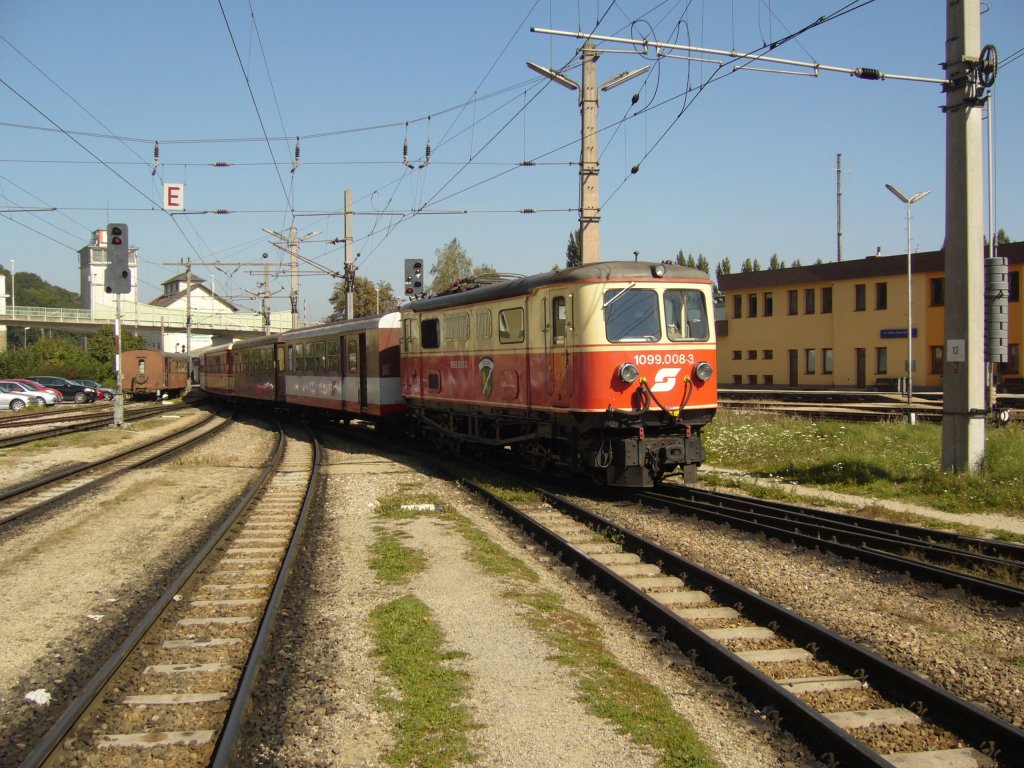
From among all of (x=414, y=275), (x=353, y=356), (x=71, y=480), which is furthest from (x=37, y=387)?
(x=71, y=480)

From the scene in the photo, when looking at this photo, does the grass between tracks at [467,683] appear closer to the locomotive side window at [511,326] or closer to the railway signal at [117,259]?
the locomotive side window at [511,326]

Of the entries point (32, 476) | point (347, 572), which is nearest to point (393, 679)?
point (347, 572)

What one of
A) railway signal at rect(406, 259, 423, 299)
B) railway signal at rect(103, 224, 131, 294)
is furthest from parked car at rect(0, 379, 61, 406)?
railway signal at rect(406, 259, 423, 299)

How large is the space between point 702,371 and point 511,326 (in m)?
2.99

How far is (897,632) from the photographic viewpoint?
20.1ft

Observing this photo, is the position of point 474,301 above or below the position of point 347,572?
above

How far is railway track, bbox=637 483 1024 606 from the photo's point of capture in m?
7.28

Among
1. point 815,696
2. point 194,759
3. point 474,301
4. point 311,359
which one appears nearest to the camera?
point 194,759

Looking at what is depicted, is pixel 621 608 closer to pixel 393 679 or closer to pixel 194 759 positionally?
pixel 393 679

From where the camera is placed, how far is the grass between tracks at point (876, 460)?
1152cm

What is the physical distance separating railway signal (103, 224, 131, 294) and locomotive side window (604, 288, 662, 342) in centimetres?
1538

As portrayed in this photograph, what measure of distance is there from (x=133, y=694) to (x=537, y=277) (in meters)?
8.53

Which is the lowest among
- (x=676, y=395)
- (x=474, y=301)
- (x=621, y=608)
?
(x=621, y=608)

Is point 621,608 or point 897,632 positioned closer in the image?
point 897,632
